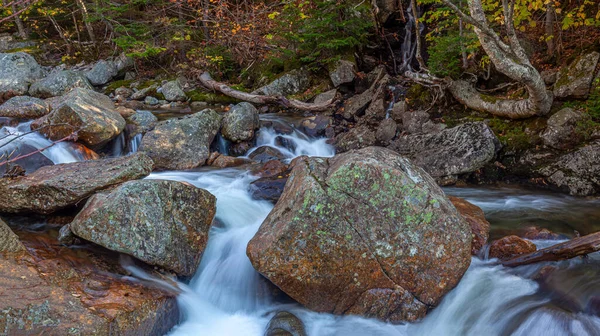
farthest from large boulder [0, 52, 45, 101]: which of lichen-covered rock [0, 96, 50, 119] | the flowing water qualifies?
the flowing water

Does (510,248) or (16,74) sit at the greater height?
(510,248)

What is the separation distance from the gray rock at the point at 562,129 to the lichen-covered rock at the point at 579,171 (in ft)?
0.77

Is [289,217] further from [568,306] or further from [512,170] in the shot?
[512,170]

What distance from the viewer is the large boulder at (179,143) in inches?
308

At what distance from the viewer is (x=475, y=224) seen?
5027mm

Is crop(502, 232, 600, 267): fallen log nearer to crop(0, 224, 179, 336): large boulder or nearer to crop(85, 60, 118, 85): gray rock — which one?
crop(0, 224, 179, 336): large boulder

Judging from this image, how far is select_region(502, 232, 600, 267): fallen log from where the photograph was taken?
13.1ft

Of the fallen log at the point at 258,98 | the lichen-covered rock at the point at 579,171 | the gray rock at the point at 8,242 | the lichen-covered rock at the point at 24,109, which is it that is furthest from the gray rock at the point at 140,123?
the lichen-covered rock at the point at 579,171

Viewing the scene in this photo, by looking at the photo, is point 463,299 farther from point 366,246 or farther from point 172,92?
point 172,92

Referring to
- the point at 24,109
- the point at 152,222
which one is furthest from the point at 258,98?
the point at 152,222

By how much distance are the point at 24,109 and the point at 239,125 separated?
478 centimetres

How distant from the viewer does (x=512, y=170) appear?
7086mm

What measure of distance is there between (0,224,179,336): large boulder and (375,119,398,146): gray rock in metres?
5.98

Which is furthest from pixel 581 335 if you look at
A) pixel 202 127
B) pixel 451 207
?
pixel 202 127
